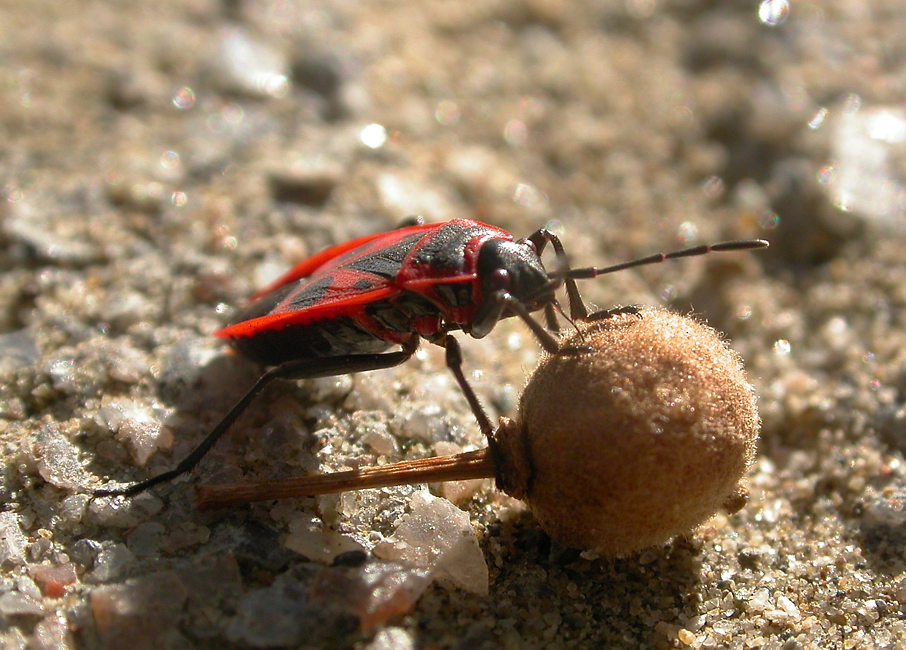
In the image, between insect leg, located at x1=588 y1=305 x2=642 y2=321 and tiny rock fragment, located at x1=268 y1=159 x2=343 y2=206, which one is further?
tiny rock fragment, located at x1=268 y1=159 x2=343 y2=206

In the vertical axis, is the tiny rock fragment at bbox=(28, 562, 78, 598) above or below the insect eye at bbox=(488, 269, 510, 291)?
below

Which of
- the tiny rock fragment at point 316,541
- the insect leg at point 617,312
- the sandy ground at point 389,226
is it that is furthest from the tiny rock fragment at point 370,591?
the insect leg at point 617,312

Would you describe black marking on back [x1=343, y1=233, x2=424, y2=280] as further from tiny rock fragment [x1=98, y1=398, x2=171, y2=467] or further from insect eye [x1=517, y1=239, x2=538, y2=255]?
tiny rock fragment [x1=98, y1=398, x2=171, y2=467]

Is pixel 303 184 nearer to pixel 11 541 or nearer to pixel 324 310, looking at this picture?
pixel 324 310

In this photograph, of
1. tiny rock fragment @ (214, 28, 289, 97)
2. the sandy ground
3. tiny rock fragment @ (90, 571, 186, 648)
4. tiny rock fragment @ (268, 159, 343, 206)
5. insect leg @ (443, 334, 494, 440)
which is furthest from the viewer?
tiny rock fragment @ (214, 28, 289, 97)

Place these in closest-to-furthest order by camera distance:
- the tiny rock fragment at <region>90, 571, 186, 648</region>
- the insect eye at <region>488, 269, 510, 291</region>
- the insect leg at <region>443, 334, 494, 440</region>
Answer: the tiny rock fragment at <region>90, 571, 186, 648</region> → the insect leg at <region>443, 334, 494, 440</region> → the insect eye at <region>488, 269, 510, 291</region>

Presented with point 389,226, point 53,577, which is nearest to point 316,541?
point 53,577

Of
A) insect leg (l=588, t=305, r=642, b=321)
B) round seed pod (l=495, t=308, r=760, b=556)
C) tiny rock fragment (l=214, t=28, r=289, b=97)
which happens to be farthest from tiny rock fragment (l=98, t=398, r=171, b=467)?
tiny rock fragment (l=214, t=28, r=289, b=97)

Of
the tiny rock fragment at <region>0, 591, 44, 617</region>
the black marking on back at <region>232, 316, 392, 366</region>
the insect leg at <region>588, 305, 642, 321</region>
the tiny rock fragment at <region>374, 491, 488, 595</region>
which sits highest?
the insect leg at <region>588, 305, 642, 321</region>

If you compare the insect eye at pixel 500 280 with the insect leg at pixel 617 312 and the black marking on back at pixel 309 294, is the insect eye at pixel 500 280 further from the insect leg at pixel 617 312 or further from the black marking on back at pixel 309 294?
the black marking on back at pixel 309 294
